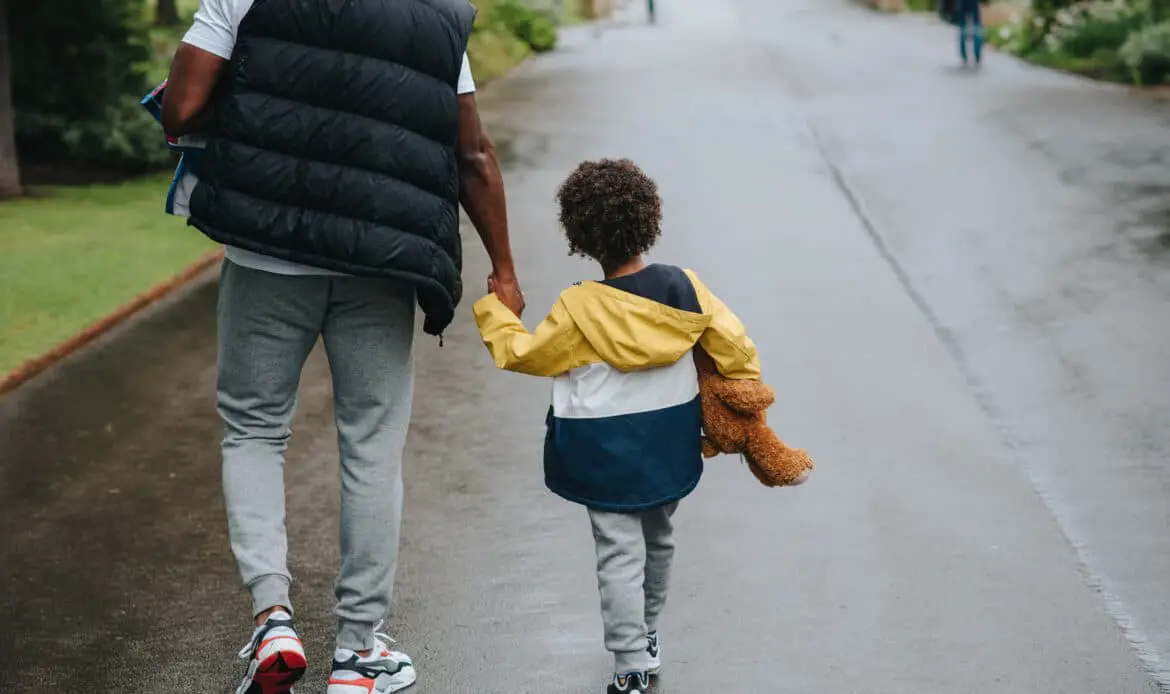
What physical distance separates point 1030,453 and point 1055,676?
2194mm

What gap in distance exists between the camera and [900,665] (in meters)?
4.40

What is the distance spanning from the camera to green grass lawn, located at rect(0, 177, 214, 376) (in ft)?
29.3

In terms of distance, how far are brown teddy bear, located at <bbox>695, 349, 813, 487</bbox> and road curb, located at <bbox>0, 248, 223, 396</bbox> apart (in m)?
4.82

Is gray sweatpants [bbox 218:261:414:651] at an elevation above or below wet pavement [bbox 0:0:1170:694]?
above

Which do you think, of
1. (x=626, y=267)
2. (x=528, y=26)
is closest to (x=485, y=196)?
(x=626, y=267)

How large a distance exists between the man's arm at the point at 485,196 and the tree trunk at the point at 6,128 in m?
10.1

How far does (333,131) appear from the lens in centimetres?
378

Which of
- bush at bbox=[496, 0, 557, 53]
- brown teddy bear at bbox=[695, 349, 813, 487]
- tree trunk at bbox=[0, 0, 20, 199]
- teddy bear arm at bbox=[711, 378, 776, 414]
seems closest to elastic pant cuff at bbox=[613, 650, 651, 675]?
brown teddy bear at bbox=[695, 349, 813, 487]

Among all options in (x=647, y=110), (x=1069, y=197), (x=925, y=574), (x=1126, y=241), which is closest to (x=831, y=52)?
(x=647, y=110)

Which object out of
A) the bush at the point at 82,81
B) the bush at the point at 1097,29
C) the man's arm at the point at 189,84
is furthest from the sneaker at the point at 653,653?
the bush at the point at 1097,29

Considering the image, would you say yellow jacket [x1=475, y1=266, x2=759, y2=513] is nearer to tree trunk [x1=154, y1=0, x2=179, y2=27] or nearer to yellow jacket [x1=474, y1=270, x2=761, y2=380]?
yellow jacket [x1=474, y1=270, x2=761, y2=380]

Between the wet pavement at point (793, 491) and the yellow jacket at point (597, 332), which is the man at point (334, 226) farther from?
the wet pavement at point (793, 491)

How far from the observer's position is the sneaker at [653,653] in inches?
172

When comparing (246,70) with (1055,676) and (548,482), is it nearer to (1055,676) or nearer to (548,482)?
(548,482)
